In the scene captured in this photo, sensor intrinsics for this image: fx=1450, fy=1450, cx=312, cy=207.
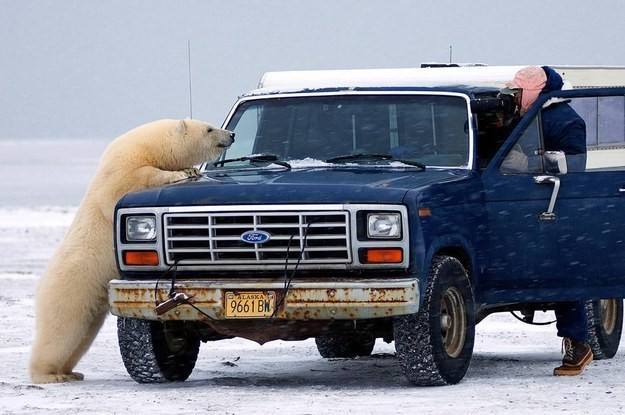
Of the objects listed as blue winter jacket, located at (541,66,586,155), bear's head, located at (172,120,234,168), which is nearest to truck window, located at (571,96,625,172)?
blue winter jacket, located at (541,66,586,155)

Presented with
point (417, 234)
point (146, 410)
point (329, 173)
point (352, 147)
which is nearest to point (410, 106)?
point (352, 147)

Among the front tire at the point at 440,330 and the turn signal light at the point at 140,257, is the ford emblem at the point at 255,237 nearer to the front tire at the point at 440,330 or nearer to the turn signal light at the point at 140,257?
the turn signal light at the point at 140,257

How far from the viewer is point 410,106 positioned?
918 cm

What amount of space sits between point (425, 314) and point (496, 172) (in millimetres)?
1234

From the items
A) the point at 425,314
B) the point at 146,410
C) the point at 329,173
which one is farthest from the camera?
the point at 329,173

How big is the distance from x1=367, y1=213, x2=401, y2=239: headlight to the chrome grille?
0.42 feet

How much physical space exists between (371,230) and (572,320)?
6.10ft

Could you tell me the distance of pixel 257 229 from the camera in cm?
791

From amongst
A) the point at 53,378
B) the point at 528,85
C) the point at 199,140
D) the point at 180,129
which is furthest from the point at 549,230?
the point at 53,378

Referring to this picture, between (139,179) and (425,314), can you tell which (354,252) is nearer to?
(425,314)

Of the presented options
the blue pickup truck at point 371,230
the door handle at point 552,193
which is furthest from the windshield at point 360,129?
the door handle at point 552,193

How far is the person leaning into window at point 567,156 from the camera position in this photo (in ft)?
29.1

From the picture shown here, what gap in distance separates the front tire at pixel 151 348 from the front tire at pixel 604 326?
2.97 metres

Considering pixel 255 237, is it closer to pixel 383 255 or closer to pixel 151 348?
pixel 383 255
